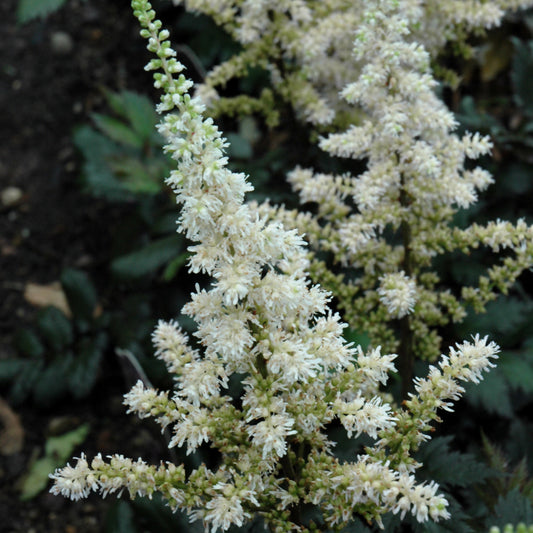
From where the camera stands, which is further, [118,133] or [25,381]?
[118,133]

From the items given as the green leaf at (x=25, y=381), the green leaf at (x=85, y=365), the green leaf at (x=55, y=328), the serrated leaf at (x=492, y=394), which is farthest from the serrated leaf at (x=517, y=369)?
the green leaf at (x=25, y=381)

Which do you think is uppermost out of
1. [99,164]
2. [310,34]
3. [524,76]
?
[524,76]

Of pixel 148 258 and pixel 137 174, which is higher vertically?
pixel 137 174

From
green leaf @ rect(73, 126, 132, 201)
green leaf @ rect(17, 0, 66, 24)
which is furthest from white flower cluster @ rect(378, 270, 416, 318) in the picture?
green leaf @ rect(17, 0, 66, 24)

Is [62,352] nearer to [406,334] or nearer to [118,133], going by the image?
[118,133]

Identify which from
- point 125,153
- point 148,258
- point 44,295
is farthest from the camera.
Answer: point 44,295

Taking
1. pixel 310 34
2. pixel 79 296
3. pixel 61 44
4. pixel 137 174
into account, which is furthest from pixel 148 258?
pixel 61 44

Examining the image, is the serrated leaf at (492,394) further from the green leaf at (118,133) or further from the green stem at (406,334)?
the green leaf at (118,133)
